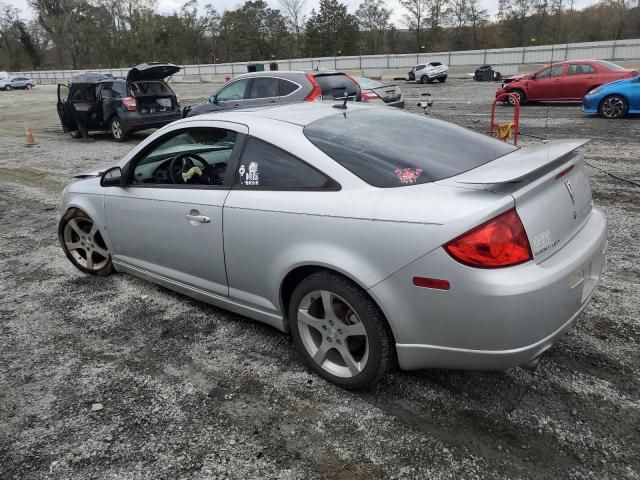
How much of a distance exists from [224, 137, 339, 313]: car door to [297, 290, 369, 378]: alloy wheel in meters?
0.26

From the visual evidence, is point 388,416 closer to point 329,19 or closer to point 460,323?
point 460,323

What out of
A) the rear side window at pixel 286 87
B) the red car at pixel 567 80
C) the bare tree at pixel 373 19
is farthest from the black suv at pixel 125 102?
the bare tree at pixel 373 19

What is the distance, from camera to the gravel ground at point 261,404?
2391mm

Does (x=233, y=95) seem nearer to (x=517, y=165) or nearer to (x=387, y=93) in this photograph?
(x=387, y=93)

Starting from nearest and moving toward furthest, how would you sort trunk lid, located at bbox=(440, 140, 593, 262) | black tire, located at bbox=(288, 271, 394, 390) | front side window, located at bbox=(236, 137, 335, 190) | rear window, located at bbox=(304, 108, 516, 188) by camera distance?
1. trunk lid, located at bbox=(440, 140, 593, 262)
2. black tire, located at bbox=(288, 271, 394, 390)
3. rear window, located at bbox=(304, 108, 516, 188)
4. front side window, located at bbox=(236, 137, 335, 190)

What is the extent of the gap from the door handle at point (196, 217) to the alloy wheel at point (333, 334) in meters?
0.88

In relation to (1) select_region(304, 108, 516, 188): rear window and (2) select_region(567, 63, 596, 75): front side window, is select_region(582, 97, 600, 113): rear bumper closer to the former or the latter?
(2) select_region(567, 63, 596, 75): front side window

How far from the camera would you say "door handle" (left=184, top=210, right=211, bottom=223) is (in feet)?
10.7

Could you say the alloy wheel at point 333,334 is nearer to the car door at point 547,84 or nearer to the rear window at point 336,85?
the rear window at point 336,85

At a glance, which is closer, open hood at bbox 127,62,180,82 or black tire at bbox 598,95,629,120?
open hood at bbox 127,62,180,82

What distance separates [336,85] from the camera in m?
10.7

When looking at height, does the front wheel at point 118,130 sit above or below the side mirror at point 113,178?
below

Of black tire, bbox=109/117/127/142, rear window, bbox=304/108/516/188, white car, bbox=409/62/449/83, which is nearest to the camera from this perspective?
rear window, bbox=304/108/516/188

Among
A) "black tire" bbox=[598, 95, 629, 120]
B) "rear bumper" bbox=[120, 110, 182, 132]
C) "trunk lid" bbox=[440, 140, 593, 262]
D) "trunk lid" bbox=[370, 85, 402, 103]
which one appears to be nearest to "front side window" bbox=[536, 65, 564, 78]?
"black tire" bbox=[598, 95, 629, 120]
